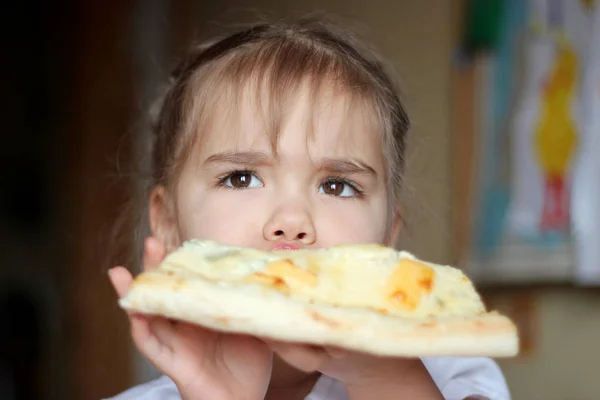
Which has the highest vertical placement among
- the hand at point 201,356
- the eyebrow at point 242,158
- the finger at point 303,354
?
the eyebrow at point 242,158

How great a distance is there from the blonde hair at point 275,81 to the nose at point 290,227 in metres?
0.13

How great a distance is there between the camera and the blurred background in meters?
2.25

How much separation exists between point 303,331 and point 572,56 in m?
1.78

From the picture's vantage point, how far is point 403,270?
0.86 metres

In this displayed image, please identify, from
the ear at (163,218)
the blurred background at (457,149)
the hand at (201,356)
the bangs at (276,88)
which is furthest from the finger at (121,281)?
the blurred background at (457,149)

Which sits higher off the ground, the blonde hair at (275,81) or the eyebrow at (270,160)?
the blonde hair at (275,81)

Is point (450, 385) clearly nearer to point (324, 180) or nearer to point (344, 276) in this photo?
point (324, 180)

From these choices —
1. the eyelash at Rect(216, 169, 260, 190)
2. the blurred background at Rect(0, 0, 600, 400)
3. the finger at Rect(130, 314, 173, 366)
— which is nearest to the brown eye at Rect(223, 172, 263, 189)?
the eyelash at Rect(216, 169, 260, 190)

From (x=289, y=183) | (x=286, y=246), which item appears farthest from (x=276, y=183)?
(x=286, y=246)

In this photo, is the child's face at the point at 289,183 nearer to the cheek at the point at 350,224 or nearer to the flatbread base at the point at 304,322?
the cheek at the point at 350,224

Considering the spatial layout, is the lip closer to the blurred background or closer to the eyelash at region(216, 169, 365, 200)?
the eyelash at region(216, 169, 365, 200)

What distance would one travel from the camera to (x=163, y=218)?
1.44m

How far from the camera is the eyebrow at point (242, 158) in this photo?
45.3 inches

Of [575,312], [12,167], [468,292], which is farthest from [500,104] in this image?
[12,167]
